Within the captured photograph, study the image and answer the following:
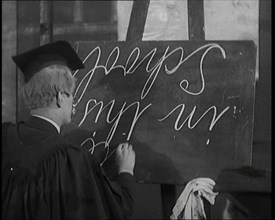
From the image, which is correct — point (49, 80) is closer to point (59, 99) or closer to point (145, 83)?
point (59, 99)

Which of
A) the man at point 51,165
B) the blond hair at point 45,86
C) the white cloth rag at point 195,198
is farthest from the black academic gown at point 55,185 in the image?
the white cloth rag at point 195,198

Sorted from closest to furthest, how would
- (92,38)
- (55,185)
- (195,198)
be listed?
(55,185) < (195,198) < (92,38)

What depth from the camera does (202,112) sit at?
1853 mm

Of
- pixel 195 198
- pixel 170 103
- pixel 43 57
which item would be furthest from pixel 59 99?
pixel 195 198

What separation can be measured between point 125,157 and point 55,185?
32 centimetres

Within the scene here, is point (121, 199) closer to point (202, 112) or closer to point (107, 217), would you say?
point (107, 217)

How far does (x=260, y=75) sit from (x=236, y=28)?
Result: 0.21 metres

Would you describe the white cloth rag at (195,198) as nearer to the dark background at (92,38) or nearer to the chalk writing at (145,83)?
the dark background at (92,38)

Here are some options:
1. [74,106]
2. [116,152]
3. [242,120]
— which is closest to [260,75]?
[242,120]

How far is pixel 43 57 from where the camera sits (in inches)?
71.5

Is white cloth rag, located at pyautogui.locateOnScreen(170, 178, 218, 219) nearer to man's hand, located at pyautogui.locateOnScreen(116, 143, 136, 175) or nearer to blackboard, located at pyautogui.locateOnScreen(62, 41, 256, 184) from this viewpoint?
blackboard, located at pyautogui.locateOnScreen(62, 41, 256, 184)

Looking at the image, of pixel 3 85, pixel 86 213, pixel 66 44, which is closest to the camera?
pixel 86 213

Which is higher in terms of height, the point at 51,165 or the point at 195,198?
the point at 51,165

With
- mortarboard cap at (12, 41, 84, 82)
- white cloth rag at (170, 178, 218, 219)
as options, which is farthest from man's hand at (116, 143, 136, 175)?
mortarboard cap at (12, 41, 84, 82)
